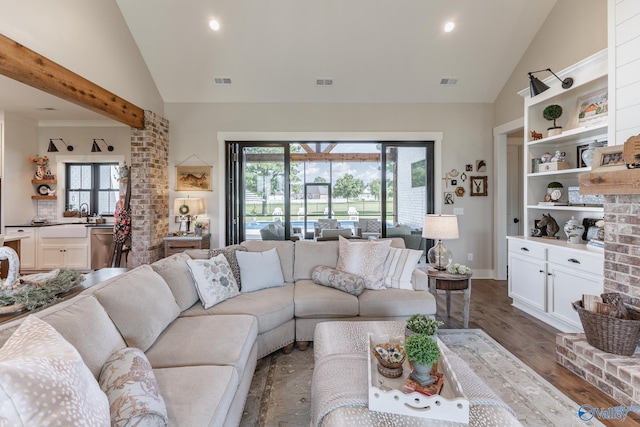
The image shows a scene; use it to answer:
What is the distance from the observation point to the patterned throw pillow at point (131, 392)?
107 centimetres

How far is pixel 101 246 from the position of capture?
5535 millimetres

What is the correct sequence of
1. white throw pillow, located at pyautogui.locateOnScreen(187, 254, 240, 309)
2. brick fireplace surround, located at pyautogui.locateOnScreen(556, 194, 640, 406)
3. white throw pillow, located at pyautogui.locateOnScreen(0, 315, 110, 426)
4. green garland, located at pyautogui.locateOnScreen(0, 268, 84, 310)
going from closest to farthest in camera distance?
white throw pillow, located at pyautogui.locateOnScreen(0, 315, 110, 426) < green garland, located at pyautogui.locateOnScreen(0, 268, 84, 310) < brick fireplace surround, located at pyautogui.locateOnScreen(556, 194, 640, 406) < white throw pillow, located at pyautogui.locateOnScreen(187, 254, 240, 309)

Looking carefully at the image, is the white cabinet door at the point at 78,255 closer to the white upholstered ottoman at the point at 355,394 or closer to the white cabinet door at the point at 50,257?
the white cabinet door at the point at 50,257

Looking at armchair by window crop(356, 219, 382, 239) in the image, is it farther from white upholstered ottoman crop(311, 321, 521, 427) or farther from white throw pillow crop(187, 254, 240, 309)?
white upholstered ottoman crop(311, 321, 521, 427)

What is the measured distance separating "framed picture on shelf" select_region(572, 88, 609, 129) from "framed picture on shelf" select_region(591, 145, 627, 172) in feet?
2.32

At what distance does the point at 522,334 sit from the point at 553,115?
246 cm

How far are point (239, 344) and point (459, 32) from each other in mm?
4713

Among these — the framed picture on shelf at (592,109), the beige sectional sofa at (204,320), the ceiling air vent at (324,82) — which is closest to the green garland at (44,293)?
the beige sectional sofa at (204,320)

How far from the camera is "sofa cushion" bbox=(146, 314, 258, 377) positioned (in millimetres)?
1662

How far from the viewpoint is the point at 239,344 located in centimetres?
184

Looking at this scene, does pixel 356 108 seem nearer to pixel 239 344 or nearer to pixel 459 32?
pixel 459 32

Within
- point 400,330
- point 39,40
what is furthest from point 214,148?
point 400,330

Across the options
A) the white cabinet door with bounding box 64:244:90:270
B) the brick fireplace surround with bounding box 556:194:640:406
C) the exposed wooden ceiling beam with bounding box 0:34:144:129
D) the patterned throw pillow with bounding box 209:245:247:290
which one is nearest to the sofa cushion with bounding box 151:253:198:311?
the patterned throw pillow with bounding box 209:245:247:290

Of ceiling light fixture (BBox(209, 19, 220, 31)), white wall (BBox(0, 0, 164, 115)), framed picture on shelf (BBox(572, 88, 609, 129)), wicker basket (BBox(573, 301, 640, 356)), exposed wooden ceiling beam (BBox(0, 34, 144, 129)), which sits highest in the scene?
ceiling light fixture (BBox(209, 19, 220, 31))
